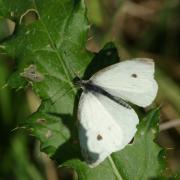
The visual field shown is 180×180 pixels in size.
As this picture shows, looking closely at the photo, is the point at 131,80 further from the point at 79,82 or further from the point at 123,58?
the point at 123,58

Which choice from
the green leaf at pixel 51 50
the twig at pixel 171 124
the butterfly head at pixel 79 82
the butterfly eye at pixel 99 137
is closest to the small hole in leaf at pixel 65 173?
the twig at pixel 171 124

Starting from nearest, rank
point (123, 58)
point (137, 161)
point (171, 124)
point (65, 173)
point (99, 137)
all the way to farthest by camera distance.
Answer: point (99, 137) < point (137, 161) < point (171, 124) < point (65, 173) < point (123, 58)

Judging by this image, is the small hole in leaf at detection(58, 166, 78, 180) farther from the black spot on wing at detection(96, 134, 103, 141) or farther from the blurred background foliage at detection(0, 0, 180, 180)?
the black spot on wing at detection(96, 134, 103, 141)

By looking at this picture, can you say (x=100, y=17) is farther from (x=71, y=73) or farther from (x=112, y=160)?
(x=112, y=160)

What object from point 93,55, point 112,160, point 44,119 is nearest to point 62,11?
point 93,55

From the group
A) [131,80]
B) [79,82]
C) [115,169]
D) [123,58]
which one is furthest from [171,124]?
[79,82]

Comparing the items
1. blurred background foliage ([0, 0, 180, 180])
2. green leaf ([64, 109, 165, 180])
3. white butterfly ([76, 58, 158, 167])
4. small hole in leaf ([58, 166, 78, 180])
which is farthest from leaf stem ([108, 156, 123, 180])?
small hole in leaf ([58, 166, 78, 180])
